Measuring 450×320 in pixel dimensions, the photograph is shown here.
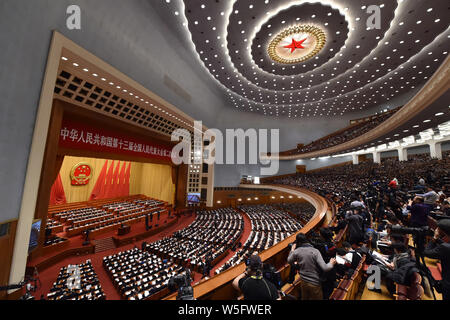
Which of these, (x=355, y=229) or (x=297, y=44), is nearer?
(x=355, y=229)

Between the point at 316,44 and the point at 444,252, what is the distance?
12858 mm

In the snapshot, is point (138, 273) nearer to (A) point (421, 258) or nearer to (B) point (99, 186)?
(A) point (421, 258)

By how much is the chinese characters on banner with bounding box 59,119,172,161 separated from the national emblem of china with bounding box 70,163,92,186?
6939 millimetres

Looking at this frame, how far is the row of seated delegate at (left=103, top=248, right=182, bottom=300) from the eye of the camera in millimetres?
5809

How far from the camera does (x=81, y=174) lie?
1573 centimetres

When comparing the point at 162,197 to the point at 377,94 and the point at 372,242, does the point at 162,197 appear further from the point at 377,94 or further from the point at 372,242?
the point at 377,94

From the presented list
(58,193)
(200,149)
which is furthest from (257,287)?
(58,193)

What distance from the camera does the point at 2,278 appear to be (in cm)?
459

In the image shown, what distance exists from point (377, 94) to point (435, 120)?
1168 cm

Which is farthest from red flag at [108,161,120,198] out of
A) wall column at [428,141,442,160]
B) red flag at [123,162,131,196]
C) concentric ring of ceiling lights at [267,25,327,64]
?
wall column at [428,141,442,160]

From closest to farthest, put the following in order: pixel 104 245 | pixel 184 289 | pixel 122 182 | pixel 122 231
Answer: pixel 184 289
pixel 104 245
pixel 122 231
pixel 122 182

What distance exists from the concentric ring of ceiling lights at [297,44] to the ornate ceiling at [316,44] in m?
0.06

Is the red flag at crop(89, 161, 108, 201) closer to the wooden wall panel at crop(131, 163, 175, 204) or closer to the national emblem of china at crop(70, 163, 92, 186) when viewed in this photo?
the national emblem of china at crop(70, 163, 92, 186)

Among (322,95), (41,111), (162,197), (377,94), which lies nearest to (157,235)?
(162,197)
